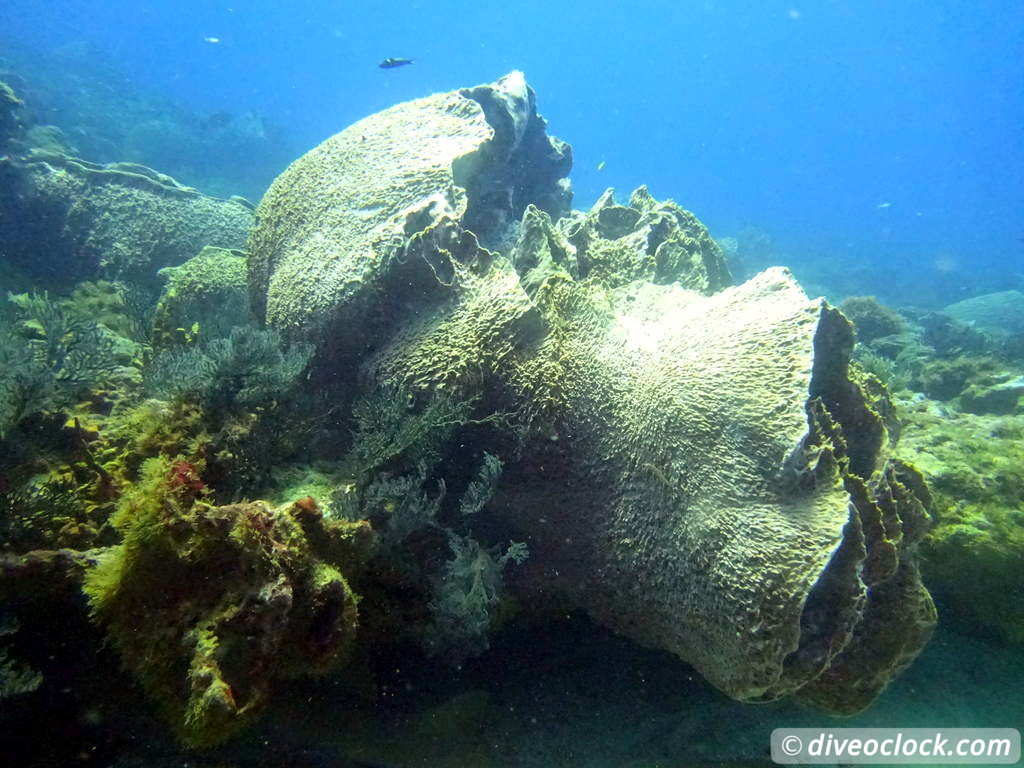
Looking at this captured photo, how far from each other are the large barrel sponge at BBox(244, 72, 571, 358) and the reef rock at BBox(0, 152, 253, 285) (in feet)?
14.9

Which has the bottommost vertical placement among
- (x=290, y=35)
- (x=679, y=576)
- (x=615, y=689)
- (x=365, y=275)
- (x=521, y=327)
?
(x=615, y=689)

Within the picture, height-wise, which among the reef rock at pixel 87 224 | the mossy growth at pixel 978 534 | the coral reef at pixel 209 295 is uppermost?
the reef rock at pixel 87 224

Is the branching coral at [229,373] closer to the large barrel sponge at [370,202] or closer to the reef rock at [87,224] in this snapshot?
the large barrel sponge at [370,202]

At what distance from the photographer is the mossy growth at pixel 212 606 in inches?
80.0

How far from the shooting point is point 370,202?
174 inches

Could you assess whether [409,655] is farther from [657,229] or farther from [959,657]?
[657,229]

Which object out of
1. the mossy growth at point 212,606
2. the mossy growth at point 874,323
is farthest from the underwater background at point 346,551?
the mossy growth at point 874,323

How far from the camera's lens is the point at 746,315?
3.35 m

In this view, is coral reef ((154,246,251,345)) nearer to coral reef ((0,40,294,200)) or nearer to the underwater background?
the underwater background

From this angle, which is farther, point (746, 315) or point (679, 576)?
point (746, 315)

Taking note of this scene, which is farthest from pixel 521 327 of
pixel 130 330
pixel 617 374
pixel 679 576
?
pixel 130 330

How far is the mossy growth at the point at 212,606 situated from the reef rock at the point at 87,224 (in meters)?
7.54

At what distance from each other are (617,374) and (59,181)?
1017 cm

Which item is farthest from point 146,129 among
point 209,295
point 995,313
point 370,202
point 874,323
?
point 995,313
